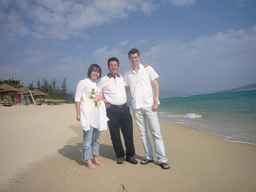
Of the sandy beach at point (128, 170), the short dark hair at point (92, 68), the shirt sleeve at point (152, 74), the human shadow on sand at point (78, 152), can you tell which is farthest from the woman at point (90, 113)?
the shirt sleeve at point (152, 74)

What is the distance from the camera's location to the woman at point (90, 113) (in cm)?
244

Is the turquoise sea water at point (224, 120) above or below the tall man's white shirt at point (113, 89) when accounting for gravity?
below

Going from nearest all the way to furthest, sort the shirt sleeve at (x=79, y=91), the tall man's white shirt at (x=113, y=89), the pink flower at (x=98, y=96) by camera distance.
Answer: the shirt sleeve at (x=79, y=91) < the pink flower at (x=98, y=96) < the tall man's white shirt at (x=113, y=89)

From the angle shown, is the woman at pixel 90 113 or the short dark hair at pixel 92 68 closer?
the woman at pixel 90 113

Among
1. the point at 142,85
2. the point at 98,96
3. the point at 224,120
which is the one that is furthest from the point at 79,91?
the point at 224,120

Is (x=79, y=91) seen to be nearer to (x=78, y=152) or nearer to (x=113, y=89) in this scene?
(x=113, y=89)

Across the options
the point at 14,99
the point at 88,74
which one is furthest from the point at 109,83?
the point at 14,99

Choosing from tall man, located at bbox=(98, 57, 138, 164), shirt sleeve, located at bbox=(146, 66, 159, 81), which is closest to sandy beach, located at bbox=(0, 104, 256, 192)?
tall man, located at bbox=(98, 57, 138, 164)

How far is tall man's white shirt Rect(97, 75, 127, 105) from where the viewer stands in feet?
8.82

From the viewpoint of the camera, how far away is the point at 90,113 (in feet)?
8.17

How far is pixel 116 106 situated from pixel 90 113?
0.49 metres

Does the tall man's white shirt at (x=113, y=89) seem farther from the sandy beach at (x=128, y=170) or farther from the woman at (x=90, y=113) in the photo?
the sandy beach at (x=128, y=170)

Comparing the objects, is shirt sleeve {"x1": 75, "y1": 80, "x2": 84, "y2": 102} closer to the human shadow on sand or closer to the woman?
the woman

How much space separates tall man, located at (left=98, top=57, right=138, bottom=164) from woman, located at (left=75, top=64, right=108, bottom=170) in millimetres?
173
